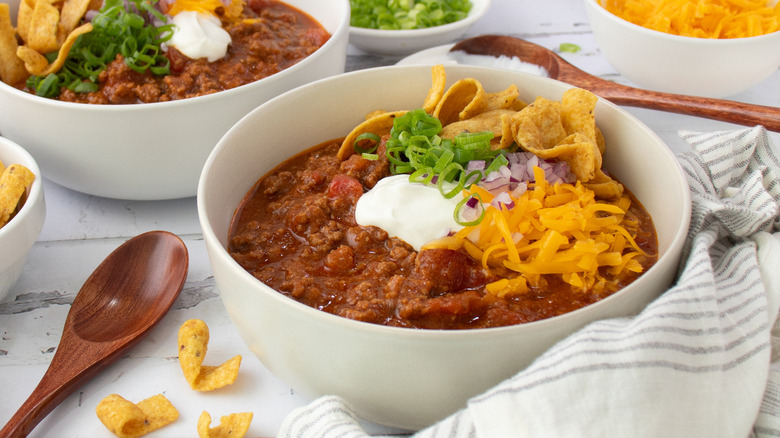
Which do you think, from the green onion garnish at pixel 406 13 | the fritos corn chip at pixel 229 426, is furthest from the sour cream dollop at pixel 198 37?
the fritos corn chip at pixel 229 426

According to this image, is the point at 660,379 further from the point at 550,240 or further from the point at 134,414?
the point at 134,414

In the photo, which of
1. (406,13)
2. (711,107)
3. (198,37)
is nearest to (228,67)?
(198,37)

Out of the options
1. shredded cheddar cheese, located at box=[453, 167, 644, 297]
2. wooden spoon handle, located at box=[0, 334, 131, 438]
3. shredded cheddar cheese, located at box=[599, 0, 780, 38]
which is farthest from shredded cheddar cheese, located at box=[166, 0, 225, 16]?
shredded cheddar cheese, located at box=[599, 0, 780, 38]

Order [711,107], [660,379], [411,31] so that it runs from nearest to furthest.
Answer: [660,379] < [711,107] < [411,31]

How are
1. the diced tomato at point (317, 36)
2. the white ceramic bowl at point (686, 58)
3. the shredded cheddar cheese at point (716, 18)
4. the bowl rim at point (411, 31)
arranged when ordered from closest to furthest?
1. the white ceramic bowl at point (686, 58)
2. the shredded cheddar cheese at point (716, 18)
3. the diced tomato at point (317, 36)
4. the bowl rim at point (411, 31)

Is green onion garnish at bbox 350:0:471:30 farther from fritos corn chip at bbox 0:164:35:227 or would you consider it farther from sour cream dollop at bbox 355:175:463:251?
fritos corn chip at bbox 0:164:35:227

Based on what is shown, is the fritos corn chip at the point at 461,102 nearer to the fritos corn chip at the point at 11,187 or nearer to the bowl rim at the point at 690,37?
the bowl rim at the point at 690,37
